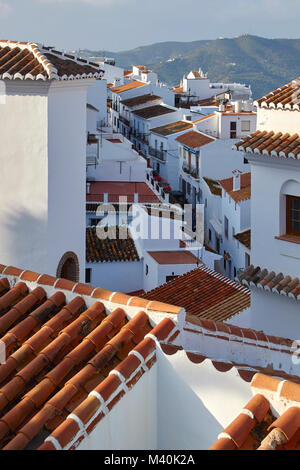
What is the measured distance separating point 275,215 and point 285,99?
207cm

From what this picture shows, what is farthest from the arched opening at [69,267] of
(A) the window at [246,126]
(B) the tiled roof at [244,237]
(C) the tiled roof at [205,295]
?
(A) the window at [246,126]

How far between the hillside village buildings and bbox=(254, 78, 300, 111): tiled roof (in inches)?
1.4

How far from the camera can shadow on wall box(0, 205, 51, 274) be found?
12.8 meters

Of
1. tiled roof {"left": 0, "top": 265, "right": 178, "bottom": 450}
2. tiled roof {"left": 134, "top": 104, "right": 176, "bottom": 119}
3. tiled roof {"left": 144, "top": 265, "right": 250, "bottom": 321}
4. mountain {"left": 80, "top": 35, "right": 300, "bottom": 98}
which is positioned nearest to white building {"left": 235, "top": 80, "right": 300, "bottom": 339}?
tiled roof {"left": 144, "top": 265, "right": 250, "bottom": 321}

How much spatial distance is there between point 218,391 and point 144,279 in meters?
22.6

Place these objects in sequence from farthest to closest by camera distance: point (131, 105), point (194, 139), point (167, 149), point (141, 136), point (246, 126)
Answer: point (131, 105) → point (141, 136) → point (167, 149) → point (246, 126) → point (194, 139)

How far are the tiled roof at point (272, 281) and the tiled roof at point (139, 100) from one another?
4979 centimetres

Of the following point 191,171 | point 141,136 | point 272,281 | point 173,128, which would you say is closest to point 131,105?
point 141,136

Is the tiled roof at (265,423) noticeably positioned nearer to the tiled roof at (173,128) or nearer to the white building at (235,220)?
the white building at (235,220)

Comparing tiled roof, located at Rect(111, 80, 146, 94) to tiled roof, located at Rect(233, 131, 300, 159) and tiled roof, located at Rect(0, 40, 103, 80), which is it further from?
tiled roof, located at Rect(0, 40, 103, 80)

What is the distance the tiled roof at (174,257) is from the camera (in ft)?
88.2

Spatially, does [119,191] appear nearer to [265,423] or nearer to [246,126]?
[246,126]

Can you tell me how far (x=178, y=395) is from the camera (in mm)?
5496

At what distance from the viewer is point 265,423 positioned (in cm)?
500
